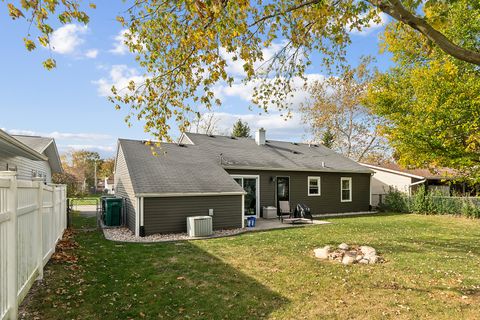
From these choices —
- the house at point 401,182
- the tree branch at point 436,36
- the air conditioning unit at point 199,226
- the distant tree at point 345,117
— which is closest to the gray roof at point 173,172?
the air conditioning unit at point 199,226

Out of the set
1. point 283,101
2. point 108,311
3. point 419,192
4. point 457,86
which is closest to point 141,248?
point 108,311

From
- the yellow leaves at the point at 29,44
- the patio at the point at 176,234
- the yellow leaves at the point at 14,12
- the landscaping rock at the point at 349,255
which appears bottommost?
the patio at the point at 176,234

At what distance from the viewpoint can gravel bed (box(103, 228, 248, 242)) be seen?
10.8 metres

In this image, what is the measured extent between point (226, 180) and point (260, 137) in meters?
7.54

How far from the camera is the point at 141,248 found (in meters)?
9.39

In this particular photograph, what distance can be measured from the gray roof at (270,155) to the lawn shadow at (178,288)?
8505 millimetres

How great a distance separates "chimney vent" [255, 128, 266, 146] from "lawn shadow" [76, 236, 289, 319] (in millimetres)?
12993

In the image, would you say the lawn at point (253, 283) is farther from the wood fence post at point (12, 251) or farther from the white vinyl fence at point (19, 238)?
the wood fence post at point (12, 251)

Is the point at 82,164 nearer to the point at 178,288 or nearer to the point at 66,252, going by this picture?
the point at 66,252

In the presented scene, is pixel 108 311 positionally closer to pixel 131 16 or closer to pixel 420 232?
pixel 131 16

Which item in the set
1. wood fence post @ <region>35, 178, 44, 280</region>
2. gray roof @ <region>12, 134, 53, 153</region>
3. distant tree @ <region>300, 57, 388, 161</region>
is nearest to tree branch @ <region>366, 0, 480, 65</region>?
wood fence post @ <region>35, 178, 44, 280</region>

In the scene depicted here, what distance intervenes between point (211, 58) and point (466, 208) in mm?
17921

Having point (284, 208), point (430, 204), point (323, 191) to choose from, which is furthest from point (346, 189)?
point (284, 208)

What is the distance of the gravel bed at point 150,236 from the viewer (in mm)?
10804
